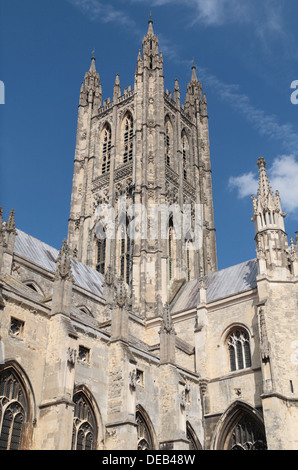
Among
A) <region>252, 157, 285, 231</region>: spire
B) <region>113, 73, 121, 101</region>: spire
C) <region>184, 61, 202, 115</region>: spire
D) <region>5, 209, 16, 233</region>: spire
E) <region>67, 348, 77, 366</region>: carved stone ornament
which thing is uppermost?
<region>184, 61, 202, 115</region>: spire

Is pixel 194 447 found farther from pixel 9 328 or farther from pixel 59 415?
pixel 9 328

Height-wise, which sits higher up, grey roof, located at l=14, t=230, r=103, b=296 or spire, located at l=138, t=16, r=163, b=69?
spire, located at l=138, t=16, r=163, b=69

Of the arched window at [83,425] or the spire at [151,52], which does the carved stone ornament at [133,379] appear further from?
the spire at [151,52]

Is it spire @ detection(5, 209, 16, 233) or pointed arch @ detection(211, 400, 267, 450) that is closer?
pointed arch @ detection(211, 400, 267, 450)

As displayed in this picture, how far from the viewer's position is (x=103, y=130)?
43.4 meters

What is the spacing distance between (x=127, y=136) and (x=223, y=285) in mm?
16213

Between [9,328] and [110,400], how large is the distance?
474cm

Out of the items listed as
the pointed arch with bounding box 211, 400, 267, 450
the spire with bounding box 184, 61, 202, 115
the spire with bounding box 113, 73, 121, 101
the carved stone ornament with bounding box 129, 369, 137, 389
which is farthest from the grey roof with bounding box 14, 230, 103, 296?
the spire with bounding box 184, 61, 202, 115

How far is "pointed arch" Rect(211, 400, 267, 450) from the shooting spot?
22422 millimetres

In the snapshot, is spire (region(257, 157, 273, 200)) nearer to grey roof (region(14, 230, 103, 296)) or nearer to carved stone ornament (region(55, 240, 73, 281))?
grey roof (region(14, 230, 103, 296))

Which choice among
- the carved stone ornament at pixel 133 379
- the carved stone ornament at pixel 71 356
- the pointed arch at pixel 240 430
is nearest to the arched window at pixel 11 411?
the carved stone ornament at pixel 71 356

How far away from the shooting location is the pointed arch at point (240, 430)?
22422mm

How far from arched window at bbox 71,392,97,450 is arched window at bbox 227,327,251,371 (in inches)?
368
